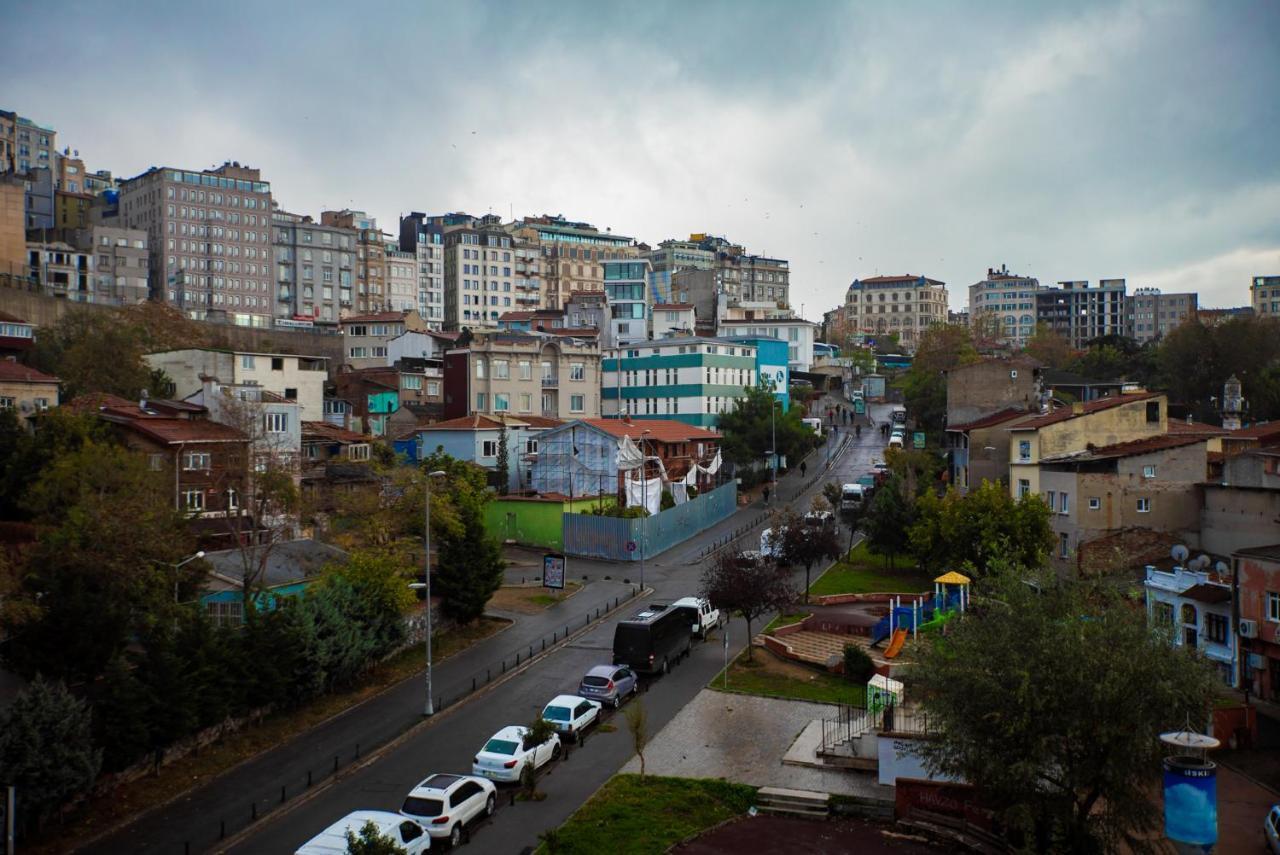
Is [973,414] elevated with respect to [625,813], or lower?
elevated

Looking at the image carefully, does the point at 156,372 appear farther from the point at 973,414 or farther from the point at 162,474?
the point at 973,414

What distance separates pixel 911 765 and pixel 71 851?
18292 mm

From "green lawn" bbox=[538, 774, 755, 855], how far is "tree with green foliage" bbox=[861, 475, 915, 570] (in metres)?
26.5

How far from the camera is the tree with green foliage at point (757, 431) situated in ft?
237

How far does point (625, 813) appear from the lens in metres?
22.6

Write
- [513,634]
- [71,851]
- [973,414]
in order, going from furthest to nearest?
[973,414], [513,634], [71,851]

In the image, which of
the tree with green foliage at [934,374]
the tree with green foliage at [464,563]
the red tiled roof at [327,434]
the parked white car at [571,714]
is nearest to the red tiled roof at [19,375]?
the red tiled roof at [327,434]

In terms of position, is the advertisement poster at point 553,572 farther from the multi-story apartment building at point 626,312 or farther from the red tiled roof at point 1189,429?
the multi-story apartment building at point 626,312

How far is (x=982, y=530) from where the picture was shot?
42781 millimetres

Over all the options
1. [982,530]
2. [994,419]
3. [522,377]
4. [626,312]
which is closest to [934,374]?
[626,312]

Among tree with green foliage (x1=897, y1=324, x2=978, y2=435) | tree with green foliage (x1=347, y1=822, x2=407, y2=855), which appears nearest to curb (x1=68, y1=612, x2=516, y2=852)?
tree with green foliage (x1=347, y1=822, x2=407, y2=855)

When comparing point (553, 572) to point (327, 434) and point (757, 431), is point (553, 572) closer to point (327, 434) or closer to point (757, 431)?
point (327, 434)

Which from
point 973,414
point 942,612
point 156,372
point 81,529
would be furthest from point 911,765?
point 156,372

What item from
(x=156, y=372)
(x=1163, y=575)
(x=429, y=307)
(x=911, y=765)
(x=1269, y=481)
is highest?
(x=429, y=307)
